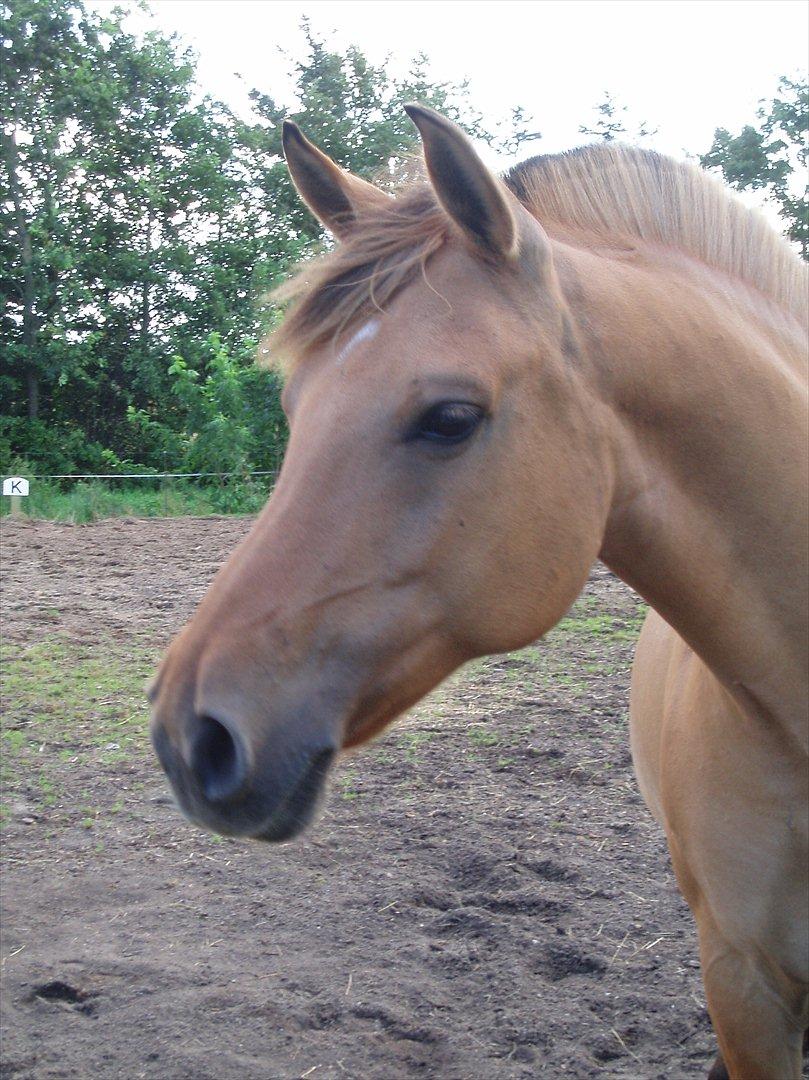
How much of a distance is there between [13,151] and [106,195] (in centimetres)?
231

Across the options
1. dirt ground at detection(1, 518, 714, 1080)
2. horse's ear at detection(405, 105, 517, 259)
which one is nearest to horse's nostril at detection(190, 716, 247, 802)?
horse's ear at detection(405, 105, 517, 259)

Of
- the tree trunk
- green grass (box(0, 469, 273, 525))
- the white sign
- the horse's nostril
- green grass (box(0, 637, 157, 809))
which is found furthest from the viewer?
the tree trunk

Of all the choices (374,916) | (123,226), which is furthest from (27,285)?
(374,916)

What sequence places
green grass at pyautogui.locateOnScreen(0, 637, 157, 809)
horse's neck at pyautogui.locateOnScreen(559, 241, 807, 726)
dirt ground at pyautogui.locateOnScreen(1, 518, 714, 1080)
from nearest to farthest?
horse's neck at pyautogui.locateOnScreen(559, 241, 807, 726)
dirt ground at pyautogui.locateOnScreen(1, 518, 714, 1080)
green grass at pyautogui.locateOnScreen(0, 637, 157, 809)

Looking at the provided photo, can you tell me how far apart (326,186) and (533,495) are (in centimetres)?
87

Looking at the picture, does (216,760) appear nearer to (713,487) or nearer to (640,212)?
(713,487)

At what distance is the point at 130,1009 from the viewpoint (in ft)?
10.0

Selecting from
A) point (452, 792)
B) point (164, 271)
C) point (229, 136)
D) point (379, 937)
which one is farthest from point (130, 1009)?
point (229, 136)

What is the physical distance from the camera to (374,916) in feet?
11.9

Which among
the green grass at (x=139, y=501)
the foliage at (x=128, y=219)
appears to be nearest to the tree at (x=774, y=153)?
the foliage at (x=128, y=219)

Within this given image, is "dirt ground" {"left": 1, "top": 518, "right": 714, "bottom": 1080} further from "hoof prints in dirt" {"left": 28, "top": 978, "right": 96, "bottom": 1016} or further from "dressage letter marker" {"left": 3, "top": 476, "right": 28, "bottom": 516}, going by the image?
"dressage letter marker" {"left": 3, "top": 476, "right": 28, "bottom": 516}

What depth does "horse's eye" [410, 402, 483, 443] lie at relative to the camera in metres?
1.58

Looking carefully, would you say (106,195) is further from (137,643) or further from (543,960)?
(543,960)

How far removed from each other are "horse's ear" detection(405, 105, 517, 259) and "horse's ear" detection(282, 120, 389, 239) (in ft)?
1.07
